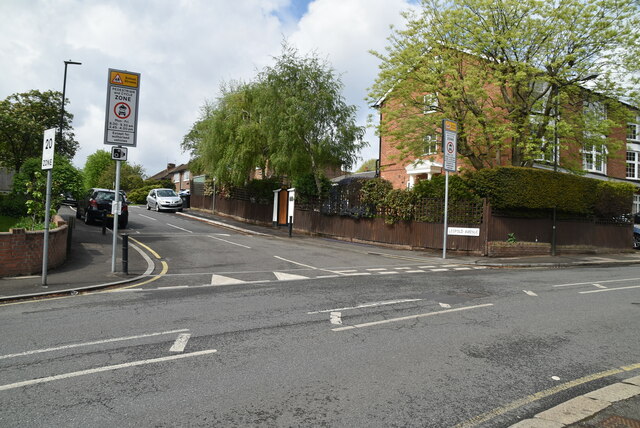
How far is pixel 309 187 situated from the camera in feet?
81.0

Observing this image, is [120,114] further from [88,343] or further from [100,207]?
[100,207]

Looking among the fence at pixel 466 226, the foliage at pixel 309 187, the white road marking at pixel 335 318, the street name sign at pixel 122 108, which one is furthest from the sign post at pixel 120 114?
the foliage at pixel 309 187

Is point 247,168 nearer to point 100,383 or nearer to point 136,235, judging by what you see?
point 136,235

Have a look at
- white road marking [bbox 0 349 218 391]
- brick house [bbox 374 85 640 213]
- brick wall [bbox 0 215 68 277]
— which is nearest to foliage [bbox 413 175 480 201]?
brick house [bbox 374 85 640 213]

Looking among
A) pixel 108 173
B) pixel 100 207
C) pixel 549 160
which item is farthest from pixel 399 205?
pixel 108 173

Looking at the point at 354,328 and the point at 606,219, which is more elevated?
the point at 606,219

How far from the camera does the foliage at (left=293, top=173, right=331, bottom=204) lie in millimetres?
24328

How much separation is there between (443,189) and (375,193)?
12.4 ft

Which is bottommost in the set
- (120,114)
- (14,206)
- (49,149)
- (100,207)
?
(14,206)

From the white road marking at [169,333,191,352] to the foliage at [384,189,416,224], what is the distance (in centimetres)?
1536

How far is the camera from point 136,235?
62.7ft

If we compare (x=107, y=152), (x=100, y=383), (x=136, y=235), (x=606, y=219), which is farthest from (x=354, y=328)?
(x=107, y=152)

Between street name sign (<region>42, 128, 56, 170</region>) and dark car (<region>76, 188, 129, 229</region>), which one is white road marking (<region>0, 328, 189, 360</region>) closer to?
street name sign (<region>42, 128, 56, 170</region>)

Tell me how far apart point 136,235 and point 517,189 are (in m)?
16.9
